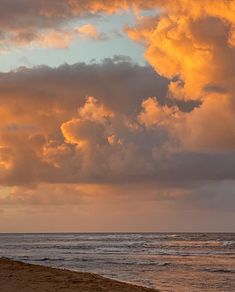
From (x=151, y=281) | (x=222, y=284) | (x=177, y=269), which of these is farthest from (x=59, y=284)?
(x=177, y=269)

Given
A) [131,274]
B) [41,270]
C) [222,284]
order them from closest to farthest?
[41,270] → [222,284] → [131,274]

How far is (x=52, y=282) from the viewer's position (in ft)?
65.8

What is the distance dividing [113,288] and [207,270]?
1547cm

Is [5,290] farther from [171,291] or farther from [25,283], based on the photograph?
[171,291]

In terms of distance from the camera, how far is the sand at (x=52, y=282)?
61.7ft

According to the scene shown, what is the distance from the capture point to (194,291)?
23.0 meters

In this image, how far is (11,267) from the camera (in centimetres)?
2477

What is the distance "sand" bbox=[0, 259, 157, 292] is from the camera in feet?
61.7

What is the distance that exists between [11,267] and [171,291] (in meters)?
7.73

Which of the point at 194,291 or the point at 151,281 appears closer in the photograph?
the point at 194,291

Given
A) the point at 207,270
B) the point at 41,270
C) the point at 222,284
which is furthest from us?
the point at 207,270

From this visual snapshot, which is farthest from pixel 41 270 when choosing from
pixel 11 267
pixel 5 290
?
pixel 5 290

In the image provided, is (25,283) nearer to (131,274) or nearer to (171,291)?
(171,291)

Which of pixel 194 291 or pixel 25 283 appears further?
pixel 194 291
